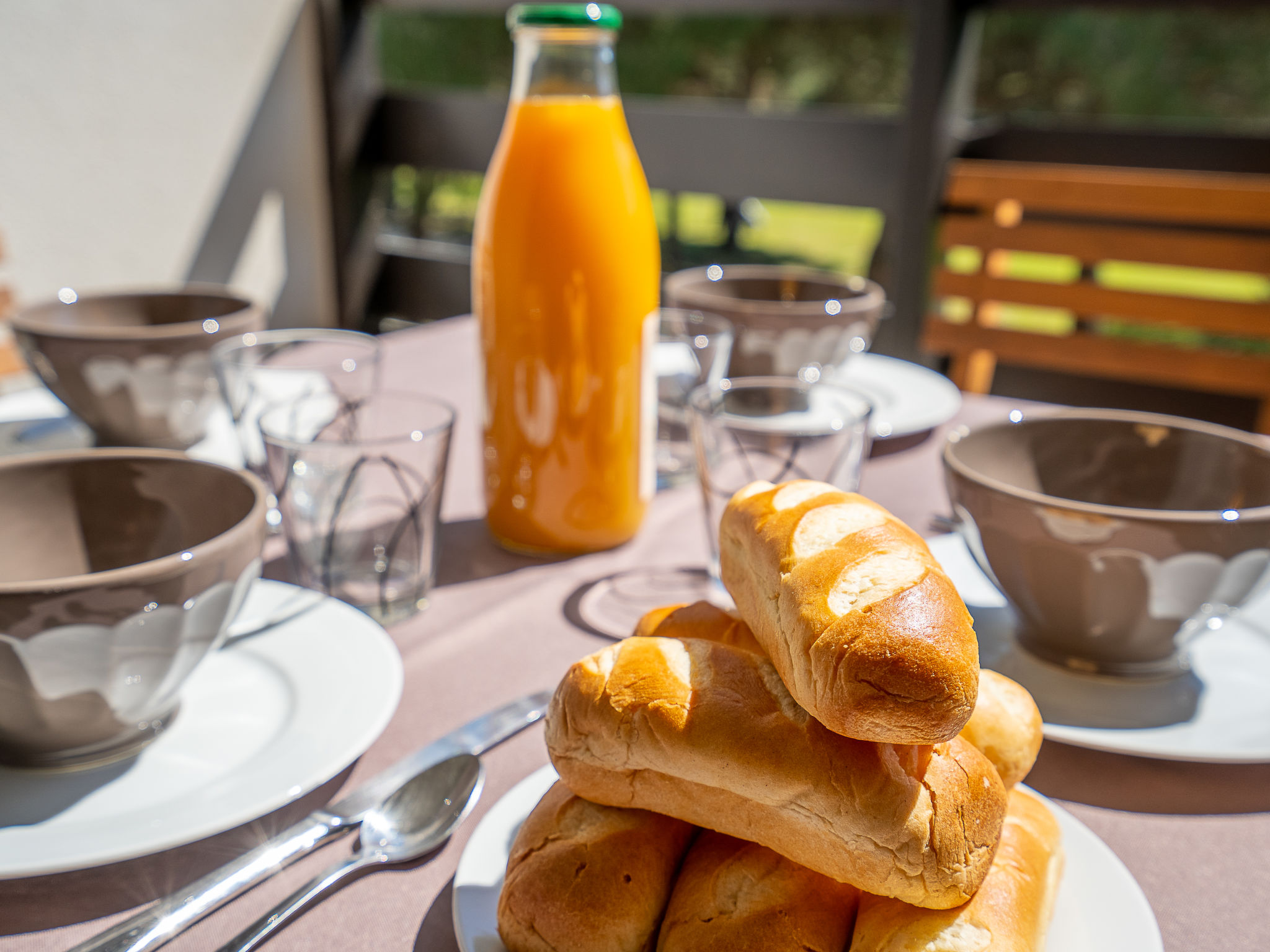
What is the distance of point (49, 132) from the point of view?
2047 millimetres

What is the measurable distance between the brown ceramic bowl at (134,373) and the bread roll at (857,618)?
519mm

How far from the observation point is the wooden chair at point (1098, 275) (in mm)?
1418

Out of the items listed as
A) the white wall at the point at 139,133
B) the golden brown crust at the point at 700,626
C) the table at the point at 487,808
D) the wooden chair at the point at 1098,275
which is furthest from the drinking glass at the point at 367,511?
the white wall at the point at 139,133

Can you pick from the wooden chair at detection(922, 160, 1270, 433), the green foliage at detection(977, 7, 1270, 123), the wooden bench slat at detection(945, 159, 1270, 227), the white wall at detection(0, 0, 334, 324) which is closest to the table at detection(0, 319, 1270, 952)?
the wooden chair at detection(922, 160, 1270, 433)

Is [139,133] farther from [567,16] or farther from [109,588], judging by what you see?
[109,588]

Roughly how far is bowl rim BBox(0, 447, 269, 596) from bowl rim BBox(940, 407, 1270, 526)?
35cm

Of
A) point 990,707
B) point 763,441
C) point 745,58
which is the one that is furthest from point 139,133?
point 745,58

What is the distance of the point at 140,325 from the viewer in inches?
34.9

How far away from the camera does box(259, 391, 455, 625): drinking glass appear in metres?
0.57

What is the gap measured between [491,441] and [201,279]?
6.87 ft

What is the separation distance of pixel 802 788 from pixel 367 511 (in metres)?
0.39

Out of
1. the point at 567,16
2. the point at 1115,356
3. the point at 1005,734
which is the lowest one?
the point at 1115,356

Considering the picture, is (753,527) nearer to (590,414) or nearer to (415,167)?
(590,414)

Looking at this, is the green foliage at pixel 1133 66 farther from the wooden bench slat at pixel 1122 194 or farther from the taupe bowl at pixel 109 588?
→ the taupe bowl at pixel 109 588
